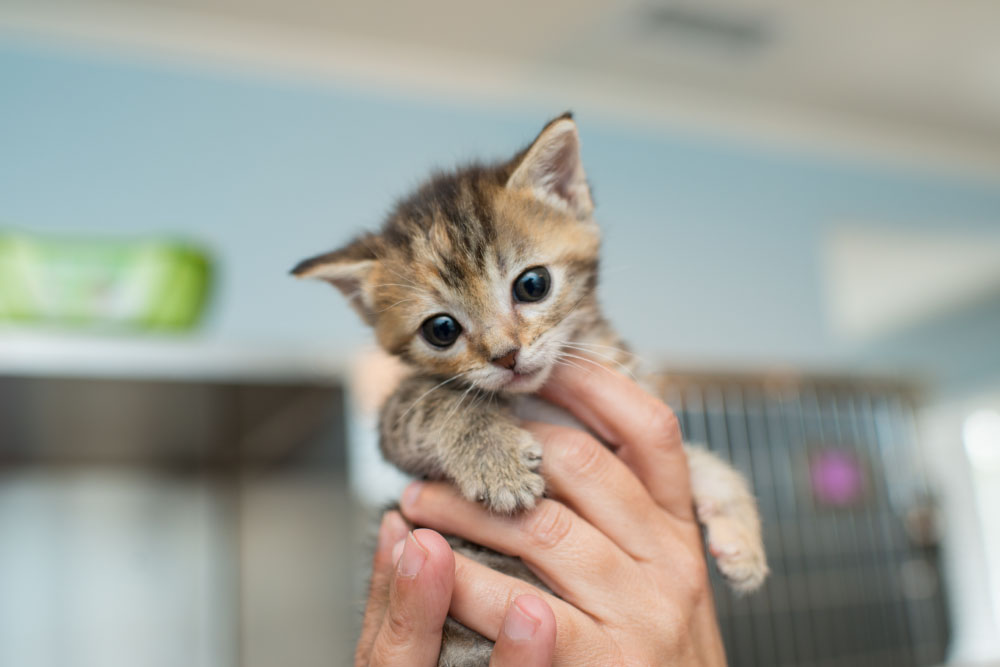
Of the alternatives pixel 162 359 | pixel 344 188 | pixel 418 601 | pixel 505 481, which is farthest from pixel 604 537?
pixel 344 188

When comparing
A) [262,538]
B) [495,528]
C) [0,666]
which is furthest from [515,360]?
[0,666]

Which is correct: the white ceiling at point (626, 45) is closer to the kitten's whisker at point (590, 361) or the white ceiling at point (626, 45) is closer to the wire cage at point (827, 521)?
the wire cage at point (827, 521)

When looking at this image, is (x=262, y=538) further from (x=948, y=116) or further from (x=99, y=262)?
(x=948, y=116)

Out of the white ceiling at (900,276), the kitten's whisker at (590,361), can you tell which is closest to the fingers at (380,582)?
the kitten's whisker at (590,361)

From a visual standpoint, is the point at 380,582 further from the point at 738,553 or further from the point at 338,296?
the point at 338,296

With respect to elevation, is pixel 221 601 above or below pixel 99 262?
below

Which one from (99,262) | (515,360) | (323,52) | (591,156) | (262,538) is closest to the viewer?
(515,360)

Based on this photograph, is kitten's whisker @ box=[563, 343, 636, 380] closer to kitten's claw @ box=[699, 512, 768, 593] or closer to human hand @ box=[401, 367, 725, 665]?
human hand @ box=[401, 367, 725, 665]

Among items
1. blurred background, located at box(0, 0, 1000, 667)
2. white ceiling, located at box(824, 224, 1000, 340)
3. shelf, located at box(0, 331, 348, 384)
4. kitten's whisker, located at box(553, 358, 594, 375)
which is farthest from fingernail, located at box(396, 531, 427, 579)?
white ceiling, located at box(824, 224, 1000, 340)
